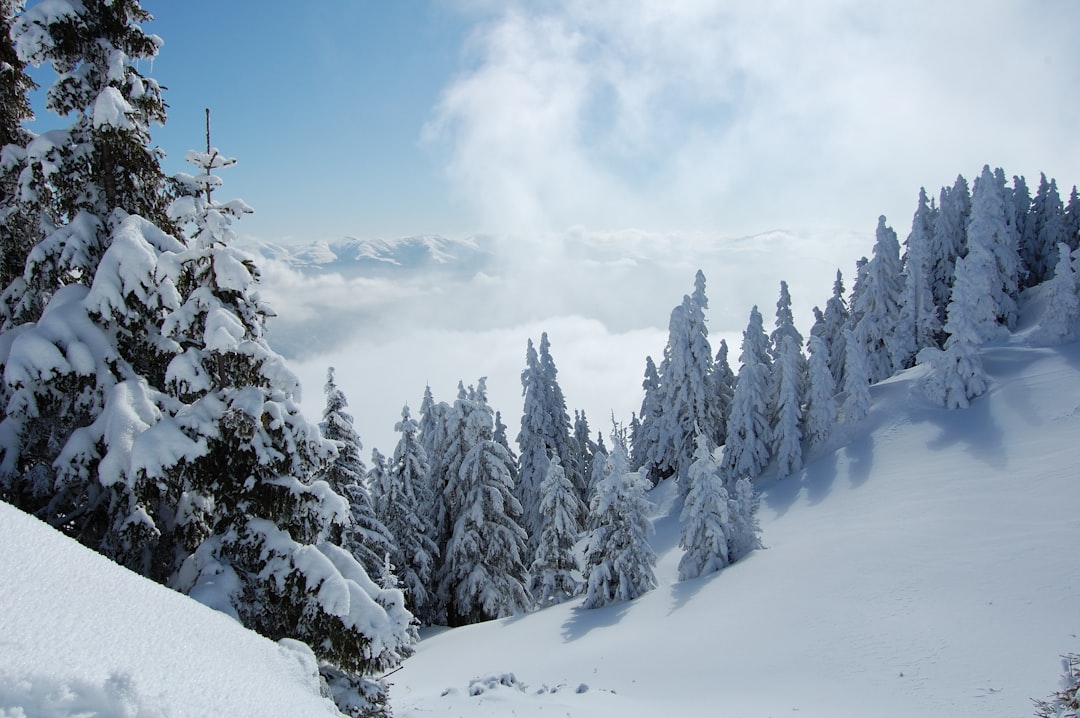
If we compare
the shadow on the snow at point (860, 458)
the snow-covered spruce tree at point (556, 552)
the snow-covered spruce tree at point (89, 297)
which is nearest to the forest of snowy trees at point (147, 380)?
the snow-covered spruce tree at point (89, 297)

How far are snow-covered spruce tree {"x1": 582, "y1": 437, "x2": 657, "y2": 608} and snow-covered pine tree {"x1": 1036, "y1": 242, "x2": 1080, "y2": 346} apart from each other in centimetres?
3388

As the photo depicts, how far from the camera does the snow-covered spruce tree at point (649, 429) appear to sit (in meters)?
48.8

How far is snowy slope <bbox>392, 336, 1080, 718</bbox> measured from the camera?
526 inches

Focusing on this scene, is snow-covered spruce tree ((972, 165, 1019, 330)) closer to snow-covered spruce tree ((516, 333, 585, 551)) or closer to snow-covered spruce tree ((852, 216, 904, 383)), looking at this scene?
snow-covered spruce tree ((852, 216, 904, 383))

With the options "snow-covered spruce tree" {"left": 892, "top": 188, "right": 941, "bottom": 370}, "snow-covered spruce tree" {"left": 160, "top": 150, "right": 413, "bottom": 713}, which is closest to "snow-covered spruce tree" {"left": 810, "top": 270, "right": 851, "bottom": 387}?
"snow-covered spruce tree" {"left": 892, "top": 188, "right": 941, "bottom": 370}

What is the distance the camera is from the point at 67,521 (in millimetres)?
7957

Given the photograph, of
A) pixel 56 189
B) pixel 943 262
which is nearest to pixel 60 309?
pixel 56 189

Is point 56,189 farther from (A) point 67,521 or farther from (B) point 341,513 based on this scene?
(B) point 341,513

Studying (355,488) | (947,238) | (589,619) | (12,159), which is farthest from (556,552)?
(947,238)

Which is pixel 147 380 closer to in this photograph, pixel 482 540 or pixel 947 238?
pixel 482 540

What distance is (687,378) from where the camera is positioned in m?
45.0

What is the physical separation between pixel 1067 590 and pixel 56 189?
81.6ft

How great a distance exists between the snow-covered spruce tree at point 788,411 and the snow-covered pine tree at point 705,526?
48.6 feet

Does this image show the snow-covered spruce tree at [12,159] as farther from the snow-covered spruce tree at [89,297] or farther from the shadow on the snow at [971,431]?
the shadow on the snow at [971,431]
